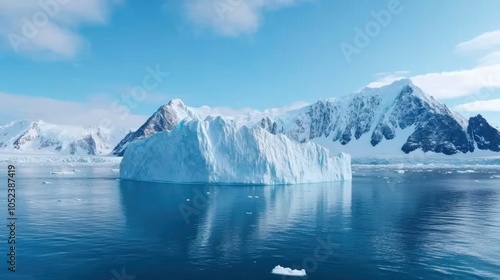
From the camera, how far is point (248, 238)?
21.9m

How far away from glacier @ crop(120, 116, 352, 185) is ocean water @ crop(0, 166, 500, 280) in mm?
12215

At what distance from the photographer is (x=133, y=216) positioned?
28.5 metres

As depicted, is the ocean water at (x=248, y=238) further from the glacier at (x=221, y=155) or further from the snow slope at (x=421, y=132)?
the snow slope at (x=421, y=132)

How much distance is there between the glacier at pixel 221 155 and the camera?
164 feet

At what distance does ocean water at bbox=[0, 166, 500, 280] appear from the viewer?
54.0 feet

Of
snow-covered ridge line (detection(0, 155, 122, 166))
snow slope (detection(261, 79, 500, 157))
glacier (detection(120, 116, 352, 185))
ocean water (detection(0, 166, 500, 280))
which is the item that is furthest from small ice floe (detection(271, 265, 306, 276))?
snow slope (detection(261, 79, 500, 157))

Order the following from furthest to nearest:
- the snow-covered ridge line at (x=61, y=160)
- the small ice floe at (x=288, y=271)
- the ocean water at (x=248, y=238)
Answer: the snow-covered ridge line at (x=61, y=160) → the ocean water at (x=248, y=238) → the small ice floe at (x=288, y=271)

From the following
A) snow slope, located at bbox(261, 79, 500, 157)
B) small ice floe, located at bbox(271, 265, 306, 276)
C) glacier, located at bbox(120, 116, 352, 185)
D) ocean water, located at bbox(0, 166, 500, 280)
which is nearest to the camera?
small ice floe, located at bbox(271, 265, 306, 276)

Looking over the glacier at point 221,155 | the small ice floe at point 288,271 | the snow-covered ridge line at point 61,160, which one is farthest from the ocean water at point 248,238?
the snow-covered ridge line at point 61,160

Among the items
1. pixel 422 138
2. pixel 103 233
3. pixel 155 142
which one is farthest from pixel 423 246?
pixel 422 138

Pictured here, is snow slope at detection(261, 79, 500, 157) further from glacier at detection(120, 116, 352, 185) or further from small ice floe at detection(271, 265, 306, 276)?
small ice floe at detection(271, 265, 306, 276)

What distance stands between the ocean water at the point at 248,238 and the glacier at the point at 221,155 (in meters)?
12.2

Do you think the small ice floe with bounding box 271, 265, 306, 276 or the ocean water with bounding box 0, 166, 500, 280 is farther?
the ocean water with bounding box 0, 166, 500, 280

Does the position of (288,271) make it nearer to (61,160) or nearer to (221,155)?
(221,155)
